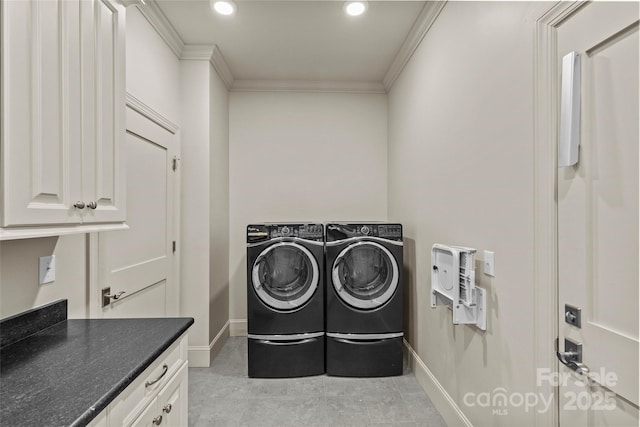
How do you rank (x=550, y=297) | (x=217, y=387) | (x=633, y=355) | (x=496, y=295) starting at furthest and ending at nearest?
(x=217, y=387)
(x=496, y=295)
(x=550, y=297)
(x=633, y=355)

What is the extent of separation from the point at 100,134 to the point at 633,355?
1.97 m

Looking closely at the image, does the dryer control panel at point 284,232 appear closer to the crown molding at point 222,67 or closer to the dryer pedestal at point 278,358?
the dryer pedestal at point 278,358

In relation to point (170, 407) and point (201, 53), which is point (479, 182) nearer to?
point (170, 407)

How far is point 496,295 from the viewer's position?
1605mm

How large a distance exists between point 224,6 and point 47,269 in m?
2.00

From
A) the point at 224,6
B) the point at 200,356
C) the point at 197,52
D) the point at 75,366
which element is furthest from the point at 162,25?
the point at 200,356

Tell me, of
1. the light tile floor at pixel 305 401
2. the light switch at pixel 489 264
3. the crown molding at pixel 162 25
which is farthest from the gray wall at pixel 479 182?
the crown molding at pixel 162 25

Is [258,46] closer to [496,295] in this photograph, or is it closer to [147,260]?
[147,260]

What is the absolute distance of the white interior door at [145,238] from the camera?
2.02 m

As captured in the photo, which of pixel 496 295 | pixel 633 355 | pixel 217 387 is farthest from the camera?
pixel 217 387

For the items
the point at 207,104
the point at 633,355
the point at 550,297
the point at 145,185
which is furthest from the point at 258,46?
the point at 633,355

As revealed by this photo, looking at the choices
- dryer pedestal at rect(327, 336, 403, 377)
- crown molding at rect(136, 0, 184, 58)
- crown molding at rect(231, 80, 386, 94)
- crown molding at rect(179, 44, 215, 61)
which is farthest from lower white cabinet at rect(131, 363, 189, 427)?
crown molding at rect(231, 80, 386, 94)

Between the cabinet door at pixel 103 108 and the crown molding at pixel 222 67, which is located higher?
the crown molding at pixel 222 67

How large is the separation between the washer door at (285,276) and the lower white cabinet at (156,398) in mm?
1090
